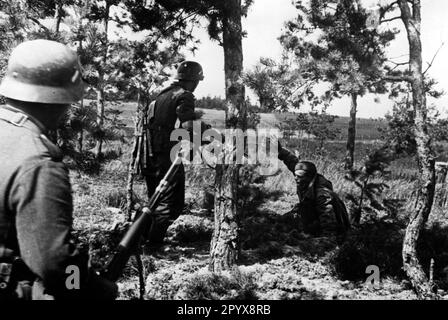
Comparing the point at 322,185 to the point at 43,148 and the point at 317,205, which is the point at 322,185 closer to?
the point at 317,205

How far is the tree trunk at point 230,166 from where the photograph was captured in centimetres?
460

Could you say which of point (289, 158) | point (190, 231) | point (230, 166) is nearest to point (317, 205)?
point (289, 158)

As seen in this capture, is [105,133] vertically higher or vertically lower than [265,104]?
lower

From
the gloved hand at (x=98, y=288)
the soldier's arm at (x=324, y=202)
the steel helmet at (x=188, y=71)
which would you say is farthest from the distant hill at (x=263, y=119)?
the gloved hand at (x=98, y=288)

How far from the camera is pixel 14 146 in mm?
1670

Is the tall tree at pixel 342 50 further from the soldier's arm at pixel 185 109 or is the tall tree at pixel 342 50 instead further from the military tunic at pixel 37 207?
the military tunic at pixel 37 207

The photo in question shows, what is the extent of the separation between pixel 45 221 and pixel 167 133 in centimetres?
377

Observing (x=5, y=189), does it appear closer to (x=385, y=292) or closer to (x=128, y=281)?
(x=128, y=281)

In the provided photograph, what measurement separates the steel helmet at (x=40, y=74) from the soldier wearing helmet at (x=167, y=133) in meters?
3.22

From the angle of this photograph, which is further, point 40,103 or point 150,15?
point 150,15

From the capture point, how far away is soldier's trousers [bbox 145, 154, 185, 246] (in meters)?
5.21

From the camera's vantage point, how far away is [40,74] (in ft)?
6.19

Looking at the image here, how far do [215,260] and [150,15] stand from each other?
116 inches
